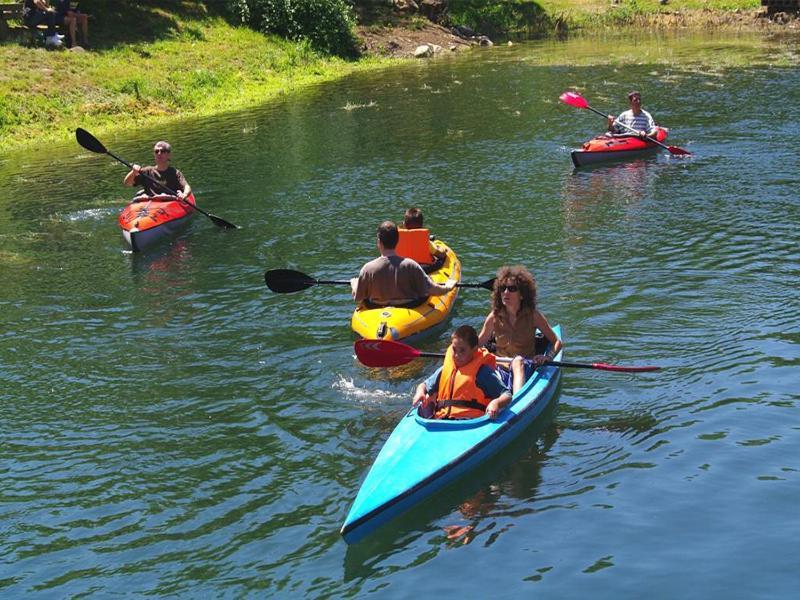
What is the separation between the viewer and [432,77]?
38062 mm

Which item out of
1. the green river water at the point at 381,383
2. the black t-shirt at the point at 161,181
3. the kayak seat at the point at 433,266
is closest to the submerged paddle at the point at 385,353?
the green river water at the point at 381,383

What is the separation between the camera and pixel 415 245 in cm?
1422

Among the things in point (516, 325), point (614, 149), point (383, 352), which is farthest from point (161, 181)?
point (516, 325)

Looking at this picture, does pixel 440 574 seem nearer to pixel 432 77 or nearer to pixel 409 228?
pixel 409 228

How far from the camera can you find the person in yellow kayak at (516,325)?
10.8 metres

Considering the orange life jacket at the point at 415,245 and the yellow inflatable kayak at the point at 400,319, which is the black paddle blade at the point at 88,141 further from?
the yellow inflatable kayak at the point at 400,319

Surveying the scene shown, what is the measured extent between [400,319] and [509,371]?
85.4 inches

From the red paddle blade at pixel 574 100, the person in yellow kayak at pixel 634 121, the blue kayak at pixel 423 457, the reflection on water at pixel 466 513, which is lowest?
the reflection on water at pixel 466 513

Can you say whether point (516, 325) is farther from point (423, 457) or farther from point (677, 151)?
point (677, 151)

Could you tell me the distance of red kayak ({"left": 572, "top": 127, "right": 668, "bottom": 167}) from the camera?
21.9 m

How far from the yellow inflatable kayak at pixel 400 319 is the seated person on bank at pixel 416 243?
0.98 metres

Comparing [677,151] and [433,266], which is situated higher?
[677,151]

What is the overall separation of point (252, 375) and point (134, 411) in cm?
155

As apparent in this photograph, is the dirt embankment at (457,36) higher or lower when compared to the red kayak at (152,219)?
higher
